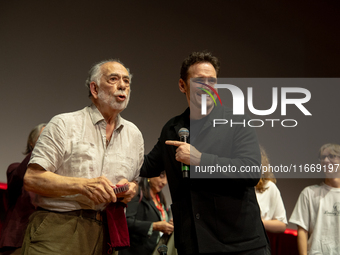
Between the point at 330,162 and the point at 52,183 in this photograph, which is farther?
the point at 330,162

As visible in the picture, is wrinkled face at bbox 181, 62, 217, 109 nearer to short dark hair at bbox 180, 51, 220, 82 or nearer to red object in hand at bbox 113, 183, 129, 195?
short dark hair at bbox 180, 51, 220, 82

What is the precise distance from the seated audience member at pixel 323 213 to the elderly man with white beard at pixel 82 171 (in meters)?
1.75

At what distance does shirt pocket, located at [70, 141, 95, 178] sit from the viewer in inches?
76.8

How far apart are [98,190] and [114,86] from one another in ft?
2.34

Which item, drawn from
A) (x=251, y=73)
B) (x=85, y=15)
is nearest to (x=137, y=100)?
(x=85, y=15)

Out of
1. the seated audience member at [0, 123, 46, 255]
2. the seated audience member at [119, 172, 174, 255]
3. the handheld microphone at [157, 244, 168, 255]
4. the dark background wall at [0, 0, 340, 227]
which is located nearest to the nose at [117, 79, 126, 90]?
the seated audience member at [0, 123, 46, 255]

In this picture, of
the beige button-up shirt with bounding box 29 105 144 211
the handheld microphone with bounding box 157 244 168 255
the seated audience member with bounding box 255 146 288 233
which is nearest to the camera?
the beige button-up shirt with bounding box 29 105 144 211

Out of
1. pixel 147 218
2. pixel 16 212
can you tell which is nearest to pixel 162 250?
pixel 147 218

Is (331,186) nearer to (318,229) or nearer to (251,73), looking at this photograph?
(318,229)

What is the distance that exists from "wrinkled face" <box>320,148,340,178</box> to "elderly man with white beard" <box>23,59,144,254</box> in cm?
183

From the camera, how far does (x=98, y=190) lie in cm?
179

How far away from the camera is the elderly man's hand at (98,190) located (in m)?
1.79

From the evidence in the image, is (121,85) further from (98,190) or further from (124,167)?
(98,190)

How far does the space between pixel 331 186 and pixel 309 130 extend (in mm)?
1942
